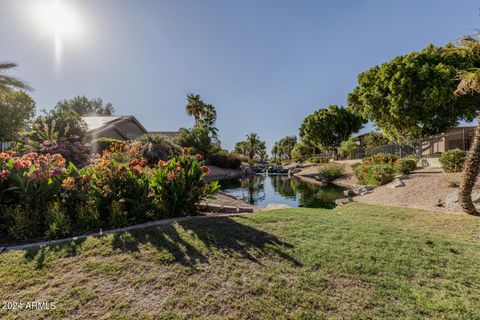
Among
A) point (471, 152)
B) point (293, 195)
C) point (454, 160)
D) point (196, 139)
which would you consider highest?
point (196, 139)

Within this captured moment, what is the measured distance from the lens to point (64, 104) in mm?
42312

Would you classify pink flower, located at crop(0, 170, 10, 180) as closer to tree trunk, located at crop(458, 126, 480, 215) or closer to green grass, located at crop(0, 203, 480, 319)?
green grass, located at crop(0, 203, 480, 319)

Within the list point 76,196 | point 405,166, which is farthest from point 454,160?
point 76,196

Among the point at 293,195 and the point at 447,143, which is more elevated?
the point at 447,143

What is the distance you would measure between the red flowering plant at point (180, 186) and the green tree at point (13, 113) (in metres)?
15.4

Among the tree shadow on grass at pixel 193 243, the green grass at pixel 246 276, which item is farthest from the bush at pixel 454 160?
the tree shadow on grass at pixel 193 243

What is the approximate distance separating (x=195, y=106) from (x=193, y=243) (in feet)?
132

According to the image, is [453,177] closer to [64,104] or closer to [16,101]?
[16,101]

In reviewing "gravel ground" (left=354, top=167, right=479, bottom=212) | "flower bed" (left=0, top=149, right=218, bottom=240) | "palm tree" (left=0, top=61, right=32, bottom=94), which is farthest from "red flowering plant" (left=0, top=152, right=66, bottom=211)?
"palm tree" (left=0, top=61, right=32, bottom=94)

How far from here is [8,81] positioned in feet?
42.0

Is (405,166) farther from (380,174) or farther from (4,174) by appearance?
(4,174)

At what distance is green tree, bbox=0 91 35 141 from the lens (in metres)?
15.0

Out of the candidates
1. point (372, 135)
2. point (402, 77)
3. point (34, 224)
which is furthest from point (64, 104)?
point (372, 135)

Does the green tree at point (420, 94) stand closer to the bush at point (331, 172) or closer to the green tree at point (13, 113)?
the bush at point (331, 172)
